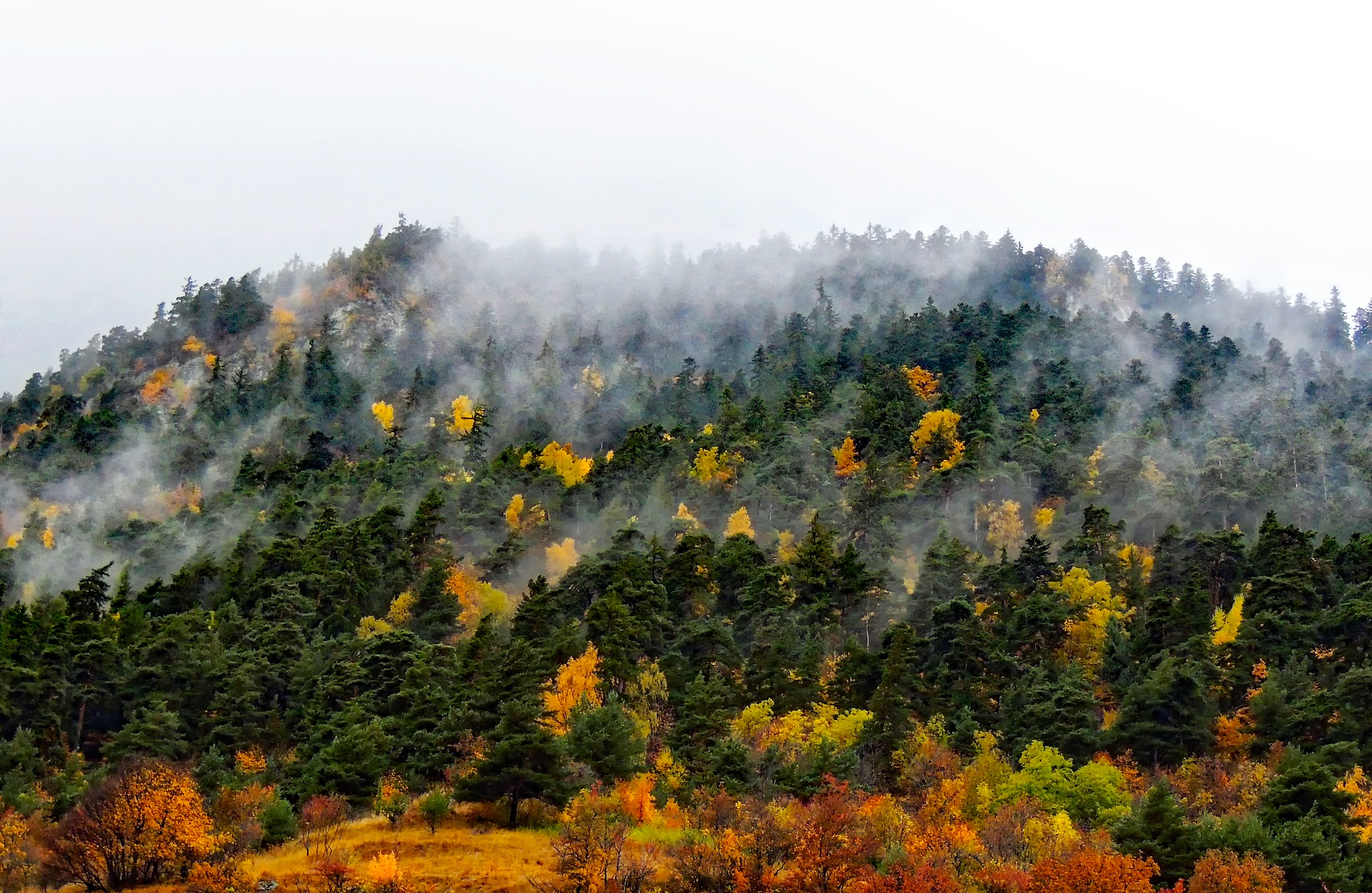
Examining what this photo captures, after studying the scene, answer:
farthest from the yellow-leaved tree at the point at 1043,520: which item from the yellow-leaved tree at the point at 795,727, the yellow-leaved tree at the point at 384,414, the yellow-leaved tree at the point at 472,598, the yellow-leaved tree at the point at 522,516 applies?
the yellow-leaved tree at the point at 384,414

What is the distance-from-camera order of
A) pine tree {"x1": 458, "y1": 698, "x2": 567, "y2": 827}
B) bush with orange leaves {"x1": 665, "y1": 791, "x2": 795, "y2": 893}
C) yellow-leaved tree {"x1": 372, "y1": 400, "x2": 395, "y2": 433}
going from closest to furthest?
bush with orange leaves {"x1": 665, "y1": 791, "x2": 795, "y2": 893}
pine tree {"x1": 458, "y1": 698, "x2": 567, "y2": 827}
yellow-leaved tree {"x1": 372, "y1": 400, "x2": 395, "y2": 433}

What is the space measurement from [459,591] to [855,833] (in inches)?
2579

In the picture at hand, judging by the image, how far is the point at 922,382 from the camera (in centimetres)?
15612

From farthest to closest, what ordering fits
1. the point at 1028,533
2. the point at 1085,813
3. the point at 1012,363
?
1. the point at 1012,363
2. the point at 1028,533
3. the point at 1085,813

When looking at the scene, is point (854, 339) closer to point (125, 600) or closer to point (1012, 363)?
point (1012, 363)

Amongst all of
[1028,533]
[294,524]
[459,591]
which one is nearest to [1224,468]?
[1028,533]

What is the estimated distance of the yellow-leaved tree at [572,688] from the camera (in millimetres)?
71750

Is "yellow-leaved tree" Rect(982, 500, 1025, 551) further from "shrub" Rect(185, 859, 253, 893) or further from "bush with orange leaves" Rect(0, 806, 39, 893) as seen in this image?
"bush with orange leaves" Rect(0, 806, 39, 893)

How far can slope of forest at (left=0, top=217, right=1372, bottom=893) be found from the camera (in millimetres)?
52469

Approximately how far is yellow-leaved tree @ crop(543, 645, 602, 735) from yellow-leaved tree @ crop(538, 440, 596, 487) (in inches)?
2315

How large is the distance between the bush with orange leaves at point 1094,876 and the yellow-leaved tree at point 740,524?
73160 millimetres

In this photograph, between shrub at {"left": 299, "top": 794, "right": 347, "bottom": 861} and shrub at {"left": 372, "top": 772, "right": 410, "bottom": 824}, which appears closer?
shrub at {"left": 299, "top": 794, "right": 347, "bottom": 861}

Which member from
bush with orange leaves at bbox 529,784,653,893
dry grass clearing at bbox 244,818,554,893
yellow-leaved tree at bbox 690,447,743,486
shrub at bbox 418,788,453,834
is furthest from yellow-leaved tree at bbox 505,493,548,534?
bush with orange leaves at bbox 529,784,653,893

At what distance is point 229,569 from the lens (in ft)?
357
